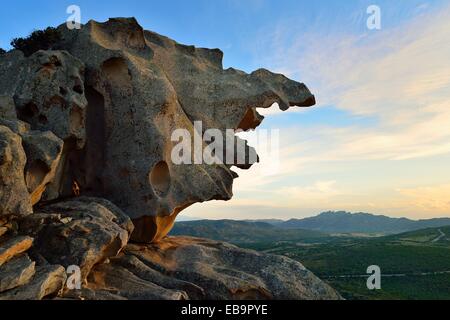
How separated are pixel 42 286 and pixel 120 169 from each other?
30.8 ft

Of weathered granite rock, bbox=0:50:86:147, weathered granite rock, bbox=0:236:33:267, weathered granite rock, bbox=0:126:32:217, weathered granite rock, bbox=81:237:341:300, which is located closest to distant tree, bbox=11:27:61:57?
weathered granite rock, bbox=0:50:86:147

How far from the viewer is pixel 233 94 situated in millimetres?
28984

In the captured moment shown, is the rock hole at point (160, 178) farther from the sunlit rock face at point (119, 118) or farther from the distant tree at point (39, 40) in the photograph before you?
the distant tree at point (39, 40)

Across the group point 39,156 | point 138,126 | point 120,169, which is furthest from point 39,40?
point 39,156

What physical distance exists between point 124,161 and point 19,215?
727 cm

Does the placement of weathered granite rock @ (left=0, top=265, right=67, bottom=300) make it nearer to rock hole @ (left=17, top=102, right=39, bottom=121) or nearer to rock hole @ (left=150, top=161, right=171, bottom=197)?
rock hole @ (left=150, top=161, right=171, bottom=197)

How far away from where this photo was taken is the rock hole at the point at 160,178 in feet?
80.2

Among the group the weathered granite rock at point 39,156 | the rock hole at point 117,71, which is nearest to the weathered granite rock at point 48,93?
the rock hole at point 117,71

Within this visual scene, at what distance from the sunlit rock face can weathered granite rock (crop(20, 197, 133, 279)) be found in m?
1.79

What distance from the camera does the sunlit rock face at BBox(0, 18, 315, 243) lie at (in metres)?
22.9

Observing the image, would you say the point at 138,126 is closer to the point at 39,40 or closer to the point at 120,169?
the point at 120,169
